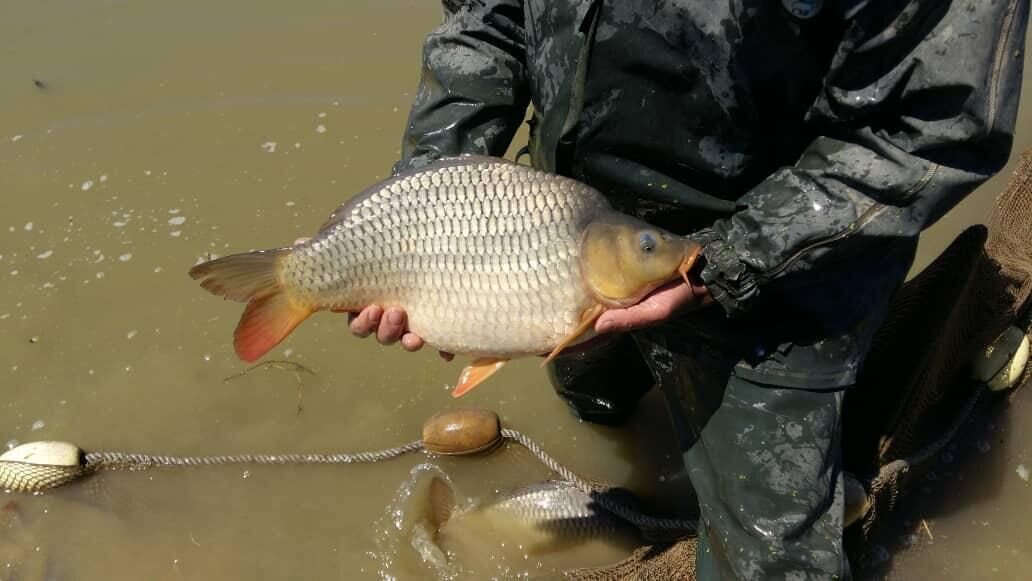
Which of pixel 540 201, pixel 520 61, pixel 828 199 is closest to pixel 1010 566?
pixel 828 199

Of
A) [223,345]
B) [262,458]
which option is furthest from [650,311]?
[223,345]

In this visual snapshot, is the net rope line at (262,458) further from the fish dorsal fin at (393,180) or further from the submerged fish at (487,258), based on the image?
the fish dorsal fin at (393,180)

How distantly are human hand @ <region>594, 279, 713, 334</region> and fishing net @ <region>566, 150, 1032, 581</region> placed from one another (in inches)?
38.0

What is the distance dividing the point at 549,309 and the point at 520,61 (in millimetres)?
851

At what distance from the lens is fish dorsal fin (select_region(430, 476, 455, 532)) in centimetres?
287

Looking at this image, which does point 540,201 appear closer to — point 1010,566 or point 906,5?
point 906,5

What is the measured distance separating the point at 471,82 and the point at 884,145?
1.09 m

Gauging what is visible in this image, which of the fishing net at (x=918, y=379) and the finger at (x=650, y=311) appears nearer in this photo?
the finger at (x=650, y=311)

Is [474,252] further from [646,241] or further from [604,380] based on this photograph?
[604,380]

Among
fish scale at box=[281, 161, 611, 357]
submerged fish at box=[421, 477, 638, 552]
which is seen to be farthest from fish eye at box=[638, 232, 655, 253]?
submerged fish at box=[421, 477, 638, 552]

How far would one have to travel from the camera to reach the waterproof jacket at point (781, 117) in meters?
1.60

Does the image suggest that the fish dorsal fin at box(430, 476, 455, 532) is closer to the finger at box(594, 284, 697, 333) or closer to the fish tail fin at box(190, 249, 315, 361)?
the fish tail fin at box(190, 249, 315, 361)

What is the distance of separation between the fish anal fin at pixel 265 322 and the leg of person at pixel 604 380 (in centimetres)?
106

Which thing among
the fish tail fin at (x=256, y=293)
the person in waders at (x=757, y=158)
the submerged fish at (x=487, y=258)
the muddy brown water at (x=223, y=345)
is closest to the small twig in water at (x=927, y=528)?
the muddy brown water at (x=223, y=345)
